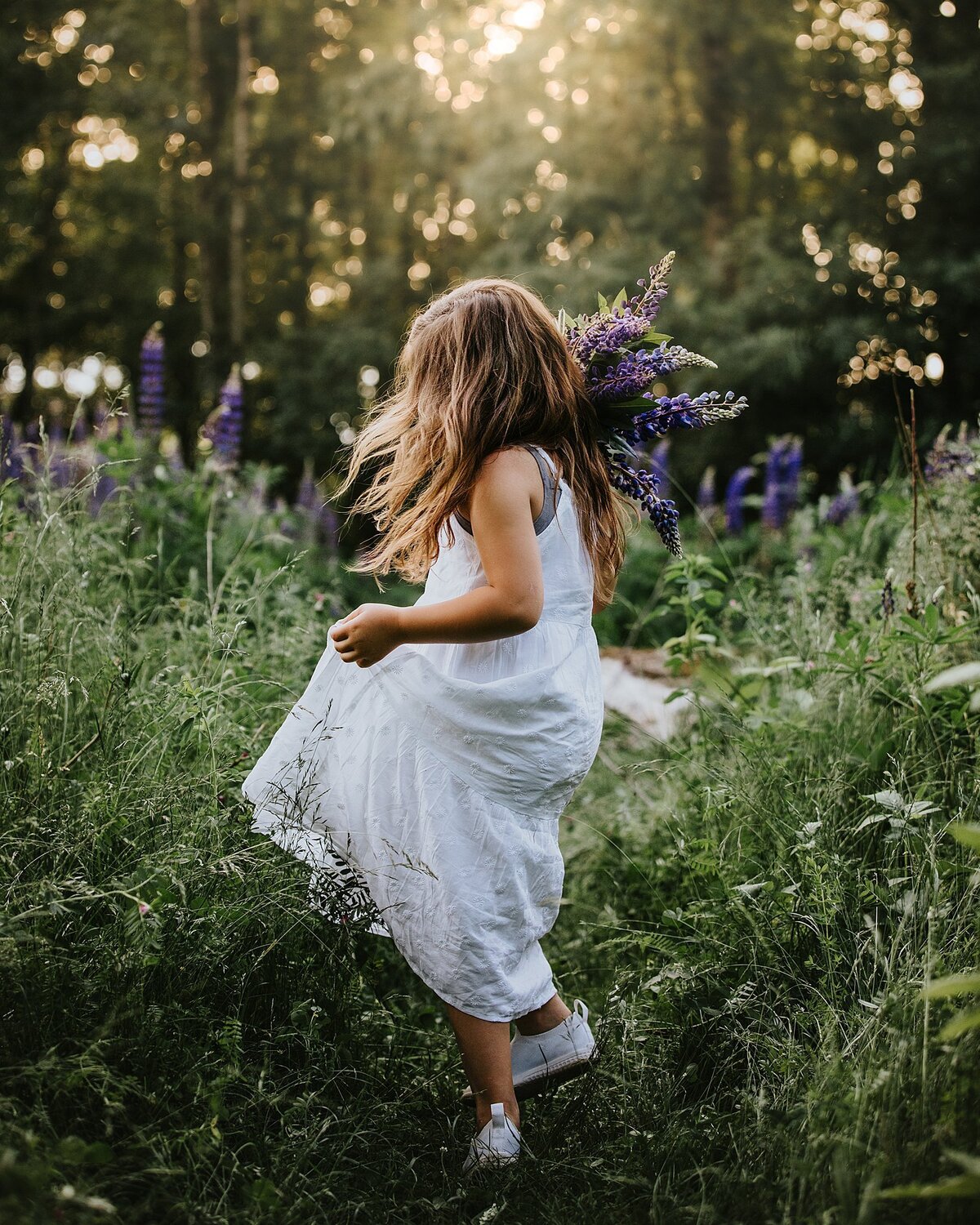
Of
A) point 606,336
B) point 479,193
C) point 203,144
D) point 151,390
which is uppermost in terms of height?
point 203,144

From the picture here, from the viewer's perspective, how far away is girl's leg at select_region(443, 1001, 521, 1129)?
6.31 ft

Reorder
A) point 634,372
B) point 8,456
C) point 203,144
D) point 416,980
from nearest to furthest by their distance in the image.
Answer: point 634,372
point 416,980
point 8,456
point 203,144

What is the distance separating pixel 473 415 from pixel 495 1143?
4.70 feet

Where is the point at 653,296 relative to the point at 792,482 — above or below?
above

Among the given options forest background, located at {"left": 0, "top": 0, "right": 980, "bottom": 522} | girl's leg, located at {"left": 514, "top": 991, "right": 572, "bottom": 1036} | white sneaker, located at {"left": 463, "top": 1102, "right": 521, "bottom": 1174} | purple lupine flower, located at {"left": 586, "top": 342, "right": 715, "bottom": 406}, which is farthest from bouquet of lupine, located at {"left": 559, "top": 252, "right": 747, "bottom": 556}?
forest background, located at {"left": 0, "top": 0, "right": 980, "bottom": 522}

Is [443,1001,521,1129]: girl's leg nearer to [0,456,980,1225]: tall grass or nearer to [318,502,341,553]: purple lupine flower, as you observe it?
[0,456,980,1225]: tall grass

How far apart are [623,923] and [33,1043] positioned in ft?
5.18

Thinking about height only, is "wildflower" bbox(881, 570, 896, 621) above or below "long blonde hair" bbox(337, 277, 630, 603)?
below

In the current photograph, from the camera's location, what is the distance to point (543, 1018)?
213 centimetres

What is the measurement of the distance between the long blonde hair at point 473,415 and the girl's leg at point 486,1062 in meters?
0.98

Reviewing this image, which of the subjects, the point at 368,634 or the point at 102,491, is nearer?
the point at 368,634

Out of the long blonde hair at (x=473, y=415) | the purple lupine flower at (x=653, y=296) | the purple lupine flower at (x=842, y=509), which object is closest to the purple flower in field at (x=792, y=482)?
the purple lupine flower at (x=842, y=509)

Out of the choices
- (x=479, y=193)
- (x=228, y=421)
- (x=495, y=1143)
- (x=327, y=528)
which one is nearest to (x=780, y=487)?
(x=327, y=528)

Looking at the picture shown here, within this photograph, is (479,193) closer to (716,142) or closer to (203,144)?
(716,142)
